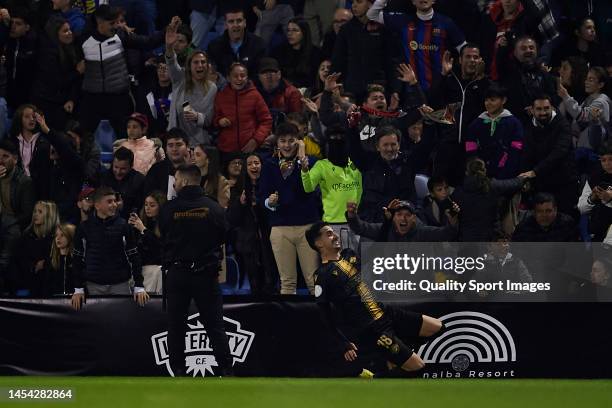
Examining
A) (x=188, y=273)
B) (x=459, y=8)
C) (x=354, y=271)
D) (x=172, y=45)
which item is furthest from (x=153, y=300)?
(x=459, y=8)

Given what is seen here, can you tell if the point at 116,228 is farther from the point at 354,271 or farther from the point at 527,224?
the point at 527,224

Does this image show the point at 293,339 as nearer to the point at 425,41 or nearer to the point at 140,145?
the point at 140,145

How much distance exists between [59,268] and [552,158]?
5.48 meters

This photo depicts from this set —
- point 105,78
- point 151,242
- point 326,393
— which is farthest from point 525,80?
point 105,78

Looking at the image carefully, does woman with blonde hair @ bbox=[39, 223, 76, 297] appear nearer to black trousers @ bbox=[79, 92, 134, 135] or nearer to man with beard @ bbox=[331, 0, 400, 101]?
black trousers @ bbox=[79, 92, 134, 135]

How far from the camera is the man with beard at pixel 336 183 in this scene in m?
13.4

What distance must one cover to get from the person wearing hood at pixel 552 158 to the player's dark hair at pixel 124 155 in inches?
169

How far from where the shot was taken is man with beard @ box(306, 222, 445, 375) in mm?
12820

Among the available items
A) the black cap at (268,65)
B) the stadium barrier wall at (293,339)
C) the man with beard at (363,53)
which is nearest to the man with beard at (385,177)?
the stadium barrier wall at (293,339)

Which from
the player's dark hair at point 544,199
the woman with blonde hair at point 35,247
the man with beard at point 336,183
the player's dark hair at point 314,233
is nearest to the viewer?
the player's dark hair at point 314,233

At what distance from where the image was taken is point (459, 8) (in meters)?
16.1

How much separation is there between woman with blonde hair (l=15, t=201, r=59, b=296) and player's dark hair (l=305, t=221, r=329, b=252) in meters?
2.80

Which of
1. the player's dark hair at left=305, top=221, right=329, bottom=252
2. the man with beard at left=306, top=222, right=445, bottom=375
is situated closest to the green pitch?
the man with beard at left=306, top=222, right=445, bottom=375

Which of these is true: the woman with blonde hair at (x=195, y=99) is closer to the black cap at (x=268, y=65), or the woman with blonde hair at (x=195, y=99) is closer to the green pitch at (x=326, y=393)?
the black cap at (x=268, y=65)
